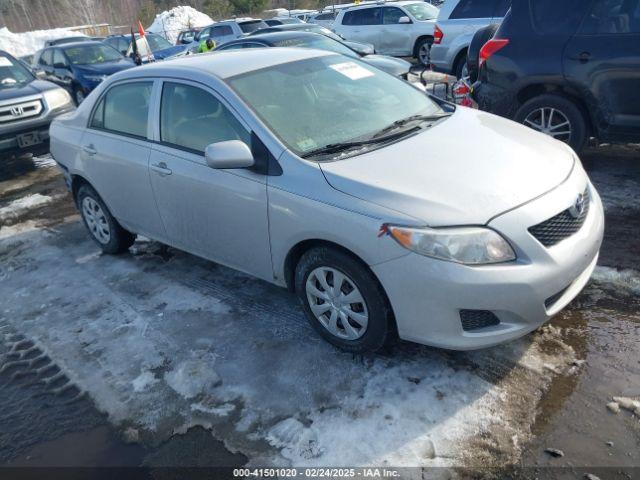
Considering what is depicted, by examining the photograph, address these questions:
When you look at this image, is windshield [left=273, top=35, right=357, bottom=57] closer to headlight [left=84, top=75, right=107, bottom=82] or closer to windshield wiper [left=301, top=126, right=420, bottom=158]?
headlight [left=84, top=75, right=107, bottom=82]

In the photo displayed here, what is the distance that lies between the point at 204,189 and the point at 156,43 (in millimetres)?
18368

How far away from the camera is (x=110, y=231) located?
15.8ft

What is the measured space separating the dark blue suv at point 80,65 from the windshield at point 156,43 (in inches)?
226

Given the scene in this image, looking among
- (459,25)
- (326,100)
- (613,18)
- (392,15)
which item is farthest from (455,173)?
(392,15)

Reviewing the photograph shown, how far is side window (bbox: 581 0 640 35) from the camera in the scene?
4.68 metres

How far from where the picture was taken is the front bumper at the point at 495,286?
8.22ft

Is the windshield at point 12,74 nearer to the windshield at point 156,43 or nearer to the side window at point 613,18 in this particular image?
the side window at point 613,18

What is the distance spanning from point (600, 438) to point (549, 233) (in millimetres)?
1009

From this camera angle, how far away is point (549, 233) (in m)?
2.66

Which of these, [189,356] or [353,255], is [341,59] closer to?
[353,255]

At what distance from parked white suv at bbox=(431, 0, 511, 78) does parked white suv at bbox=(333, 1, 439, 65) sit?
341 centimetres

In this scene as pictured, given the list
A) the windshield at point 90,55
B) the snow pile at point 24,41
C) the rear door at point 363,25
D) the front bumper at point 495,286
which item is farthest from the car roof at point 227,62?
the snow pile at point 24,41

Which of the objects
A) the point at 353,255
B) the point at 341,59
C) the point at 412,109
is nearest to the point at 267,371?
the point at 353,255

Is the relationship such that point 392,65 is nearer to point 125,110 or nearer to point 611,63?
point 611,63
